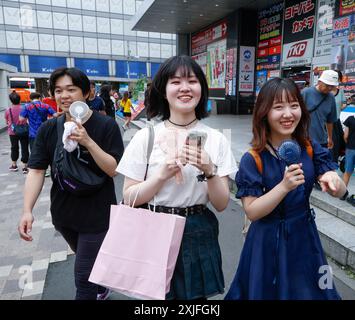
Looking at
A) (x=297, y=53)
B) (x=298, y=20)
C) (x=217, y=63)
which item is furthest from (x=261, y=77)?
(x=217, y=63)

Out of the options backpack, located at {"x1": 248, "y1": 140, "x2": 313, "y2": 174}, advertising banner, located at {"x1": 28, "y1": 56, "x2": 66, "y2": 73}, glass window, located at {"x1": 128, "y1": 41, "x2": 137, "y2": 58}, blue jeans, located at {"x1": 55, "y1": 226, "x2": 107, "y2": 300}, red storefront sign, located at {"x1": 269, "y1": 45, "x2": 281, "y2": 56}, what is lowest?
blue jeans, located at {"x1": 55, "y1": 226, "x2": 107, "y2": 300}

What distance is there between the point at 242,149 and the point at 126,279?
5.73 m

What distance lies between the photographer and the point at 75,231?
202 cm

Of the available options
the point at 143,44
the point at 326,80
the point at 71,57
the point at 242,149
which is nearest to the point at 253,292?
the point at 326,80

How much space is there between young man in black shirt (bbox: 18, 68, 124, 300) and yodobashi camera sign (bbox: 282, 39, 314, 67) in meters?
10.2

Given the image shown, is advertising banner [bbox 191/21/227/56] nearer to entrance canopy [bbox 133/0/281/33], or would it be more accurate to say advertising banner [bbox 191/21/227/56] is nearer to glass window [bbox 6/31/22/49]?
A: entrance canopy [bbox 133/0/281/33]

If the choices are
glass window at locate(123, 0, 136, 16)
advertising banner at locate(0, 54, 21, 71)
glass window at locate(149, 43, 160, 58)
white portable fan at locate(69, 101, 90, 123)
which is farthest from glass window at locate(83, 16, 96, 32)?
white portable fan at locate(69, 101, 90, 123)

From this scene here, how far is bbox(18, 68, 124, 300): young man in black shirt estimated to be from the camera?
6.26 feet

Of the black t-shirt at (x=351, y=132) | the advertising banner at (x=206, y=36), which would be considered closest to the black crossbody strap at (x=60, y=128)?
the black t-shirt at (x=351, y=132)

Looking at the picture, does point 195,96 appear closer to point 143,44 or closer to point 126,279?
point 126,279

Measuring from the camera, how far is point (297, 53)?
11.1 metres

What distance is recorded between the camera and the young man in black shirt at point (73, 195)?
1.91 metres

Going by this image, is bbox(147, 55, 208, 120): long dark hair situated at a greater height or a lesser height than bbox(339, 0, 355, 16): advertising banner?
lesser

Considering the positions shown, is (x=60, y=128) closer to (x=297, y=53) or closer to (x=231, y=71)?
(x=297, y=53)
